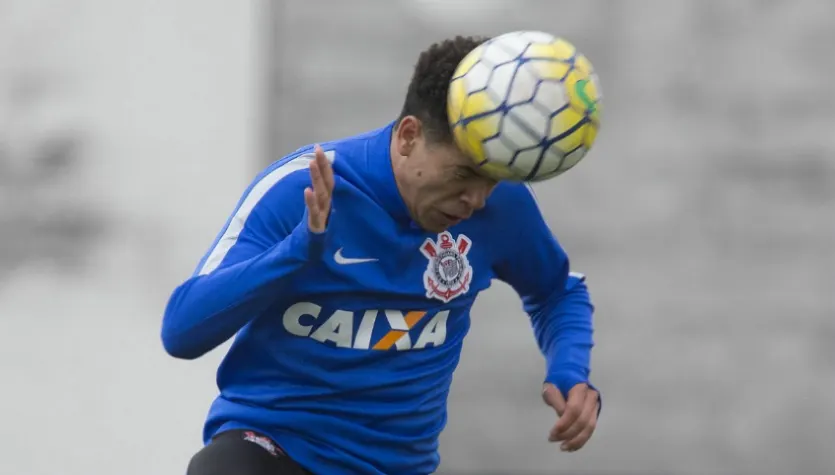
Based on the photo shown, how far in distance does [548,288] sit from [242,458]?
866mm

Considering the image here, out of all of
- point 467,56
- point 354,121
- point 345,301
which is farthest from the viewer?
point 354,121

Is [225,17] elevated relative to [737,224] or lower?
elevated

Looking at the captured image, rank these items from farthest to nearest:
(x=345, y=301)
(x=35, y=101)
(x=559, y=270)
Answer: (x=35, y=101) → (x=559, y=270) → (x=345, y=301)

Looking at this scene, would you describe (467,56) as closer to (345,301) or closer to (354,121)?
(345,301)

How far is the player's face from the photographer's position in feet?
7.58

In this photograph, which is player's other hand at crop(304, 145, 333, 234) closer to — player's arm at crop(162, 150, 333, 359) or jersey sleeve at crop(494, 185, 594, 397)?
player's arm at crop(162, 150, 333, 359)

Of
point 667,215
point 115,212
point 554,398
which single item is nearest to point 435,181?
point 554,398

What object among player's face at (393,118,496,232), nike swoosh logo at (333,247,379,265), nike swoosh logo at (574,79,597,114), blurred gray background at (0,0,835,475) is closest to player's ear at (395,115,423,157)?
player's face at (393,118,496,232)

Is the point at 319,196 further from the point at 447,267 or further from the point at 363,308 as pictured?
the point at 447,267

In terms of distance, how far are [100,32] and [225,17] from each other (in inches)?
19.0

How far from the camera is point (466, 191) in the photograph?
2.32 m

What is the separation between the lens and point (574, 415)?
2.51m

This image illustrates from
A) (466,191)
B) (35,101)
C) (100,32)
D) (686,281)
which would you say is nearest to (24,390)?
(35,101)

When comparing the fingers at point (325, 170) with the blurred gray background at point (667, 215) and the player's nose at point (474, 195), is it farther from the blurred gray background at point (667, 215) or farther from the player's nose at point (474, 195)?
the blurred gray background at point (667, 215)
